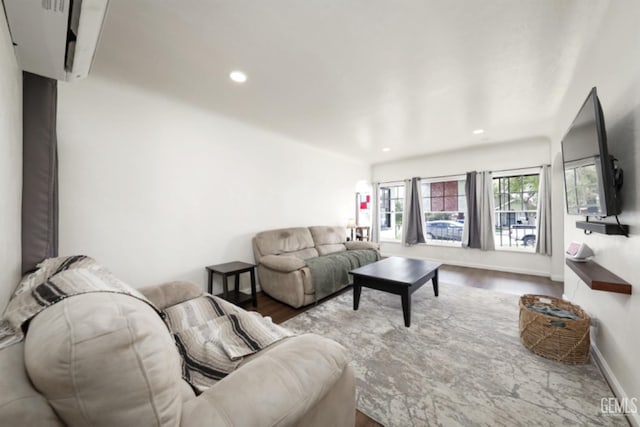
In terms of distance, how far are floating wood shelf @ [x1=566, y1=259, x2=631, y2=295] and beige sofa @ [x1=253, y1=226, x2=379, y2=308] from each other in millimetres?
2337

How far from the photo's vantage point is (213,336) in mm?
1382

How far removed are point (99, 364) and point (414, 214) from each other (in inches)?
225

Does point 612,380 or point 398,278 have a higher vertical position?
point 398,278

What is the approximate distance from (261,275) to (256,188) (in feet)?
4.16

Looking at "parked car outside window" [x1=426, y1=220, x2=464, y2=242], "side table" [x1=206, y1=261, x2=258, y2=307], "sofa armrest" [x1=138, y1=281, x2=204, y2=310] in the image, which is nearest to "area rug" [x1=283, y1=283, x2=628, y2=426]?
"side table" [x1=206, y1=261, x2=258, y2=307]

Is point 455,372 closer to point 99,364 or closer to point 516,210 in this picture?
point 99,364

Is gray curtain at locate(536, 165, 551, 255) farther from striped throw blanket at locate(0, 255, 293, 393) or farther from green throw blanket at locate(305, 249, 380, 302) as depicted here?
striped throw blanket at locate(0, 255, 293, 393)

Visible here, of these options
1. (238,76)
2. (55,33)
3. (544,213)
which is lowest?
(544,213)

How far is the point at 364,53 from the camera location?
1955mm

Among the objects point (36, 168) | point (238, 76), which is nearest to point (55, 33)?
point (36, 168)

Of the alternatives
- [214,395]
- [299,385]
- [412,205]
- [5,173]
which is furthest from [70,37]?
[412,205]

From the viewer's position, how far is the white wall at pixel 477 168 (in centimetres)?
427

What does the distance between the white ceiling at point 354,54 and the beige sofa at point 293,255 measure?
1748 mm

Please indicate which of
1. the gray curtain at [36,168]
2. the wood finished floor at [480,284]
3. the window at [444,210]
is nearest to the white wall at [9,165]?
the gray curtain at [36,168]
